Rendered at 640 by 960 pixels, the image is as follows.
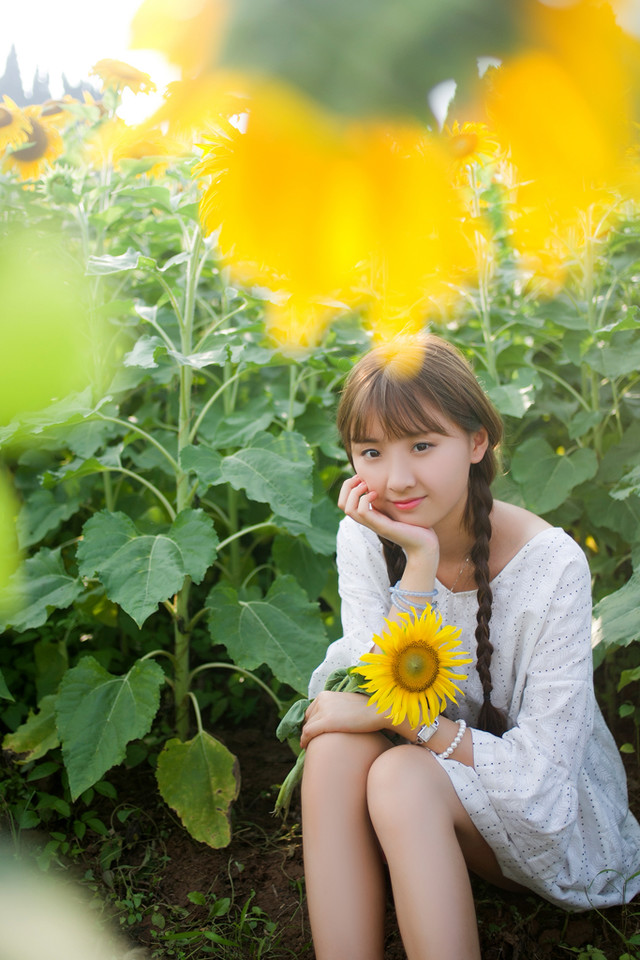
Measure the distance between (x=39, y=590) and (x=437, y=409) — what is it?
942 millimetres

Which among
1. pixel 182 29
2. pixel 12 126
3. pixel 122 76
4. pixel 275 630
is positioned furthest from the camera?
pixel 12 126

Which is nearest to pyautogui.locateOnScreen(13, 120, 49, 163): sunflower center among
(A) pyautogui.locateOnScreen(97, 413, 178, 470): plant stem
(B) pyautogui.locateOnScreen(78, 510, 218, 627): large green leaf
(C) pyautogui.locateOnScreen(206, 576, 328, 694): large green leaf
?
(A) pyautogui.locateOnScreen(97, 413, 178, 470): plant stem

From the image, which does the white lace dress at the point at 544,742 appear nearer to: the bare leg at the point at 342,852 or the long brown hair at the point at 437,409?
the long brown hair at the point at 437,409

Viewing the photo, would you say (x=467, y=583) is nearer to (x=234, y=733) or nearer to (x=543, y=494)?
(x=543, y=494)

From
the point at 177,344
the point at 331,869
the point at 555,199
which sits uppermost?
the point at 555,199

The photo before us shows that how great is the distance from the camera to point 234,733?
6.95 ft

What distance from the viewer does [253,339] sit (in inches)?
88.7

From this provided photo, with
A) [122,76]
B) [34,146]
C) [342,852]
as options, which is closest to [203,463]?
[342,852]

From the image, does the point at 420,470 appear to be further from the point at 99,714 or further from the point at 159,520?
the point at 159,520

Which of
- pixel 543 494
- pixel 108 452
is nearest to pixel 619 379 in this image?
pixel 543 494

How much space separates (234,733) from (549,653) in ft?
3.40

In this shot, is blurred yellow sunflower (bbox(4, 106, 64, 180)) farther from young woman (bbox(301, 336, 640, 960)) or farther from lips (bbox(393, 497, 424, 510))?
lips (bbox(393, 497, 424, 510))

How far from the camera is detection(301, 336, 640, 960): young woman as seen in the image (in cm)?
120

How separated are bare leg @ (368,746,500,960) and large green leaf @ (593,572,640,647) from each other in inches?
15.3
